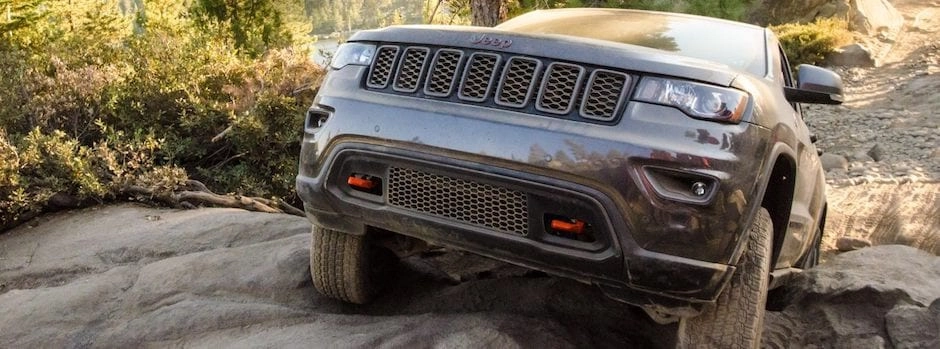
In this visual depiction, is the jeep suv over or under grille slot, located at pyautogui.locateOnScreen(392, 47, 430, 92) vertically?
under

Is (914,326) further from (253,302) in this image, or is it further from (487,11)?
(487,11)

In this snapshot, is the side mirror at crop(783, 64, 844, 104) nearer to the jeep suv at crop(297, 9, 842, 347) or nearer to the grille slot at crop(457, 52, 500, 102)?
the jeep suv at crop(297, 9, 842, 347)

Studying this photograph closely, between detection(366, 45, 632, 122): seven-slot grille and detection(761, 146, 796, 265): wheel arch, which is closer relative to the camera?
detection(366, 45, 632, 122): seven-slot grille

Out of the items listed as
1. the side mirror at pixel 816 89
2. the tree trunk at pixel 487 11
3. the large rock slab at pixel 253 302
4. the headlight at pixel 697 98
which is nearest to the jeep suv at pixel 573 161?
the headlight at pixel 697 98

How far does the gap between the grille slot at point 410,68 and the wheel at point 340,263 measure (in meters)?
0.83

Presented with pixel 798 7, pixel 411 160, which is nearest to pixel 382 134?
pixel 411 160

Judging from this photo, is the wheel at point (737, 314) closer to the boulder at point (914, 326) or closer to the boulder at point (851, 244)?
the boulder at point (914, 326)

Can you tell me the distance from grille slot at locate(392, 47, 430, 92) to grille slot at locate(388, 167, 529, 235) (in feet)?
1.14

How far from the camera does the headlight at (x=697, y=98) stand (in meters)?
2.41

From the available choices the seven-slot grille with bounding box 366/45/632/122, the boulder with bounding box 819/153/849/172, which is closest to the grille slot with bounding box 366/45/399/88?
the seven-slot grille with bounding box 366/45/632/122

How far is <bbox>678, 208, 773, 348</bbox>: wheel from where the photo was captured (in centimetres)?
269

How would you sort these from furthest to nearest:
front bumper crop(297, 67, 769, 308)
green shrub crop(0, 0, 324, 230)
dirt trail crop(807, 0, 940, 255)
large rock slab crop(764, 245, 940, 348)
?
dirt trail crop(807, 0, 940, 255) → green shrub crop(0, 0, 324, 230) → large rock slab crop(764, 245, 940, 348) → front bumper crop(297, 67, 769, 308)

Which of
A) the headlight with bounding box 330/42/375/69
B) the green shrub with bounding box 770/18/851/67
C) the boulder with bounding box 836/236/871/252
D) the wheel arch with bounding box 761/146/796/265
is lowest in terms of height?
the green shrub with bounding box 770/18/851/67

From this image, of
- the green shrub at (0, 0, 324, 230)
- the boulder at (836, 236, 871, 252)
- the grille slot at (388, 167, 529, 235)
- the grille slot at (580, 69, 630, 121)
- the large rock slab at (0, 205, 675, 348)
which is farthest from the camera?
the boulder at (836, 236, 871, 252)
